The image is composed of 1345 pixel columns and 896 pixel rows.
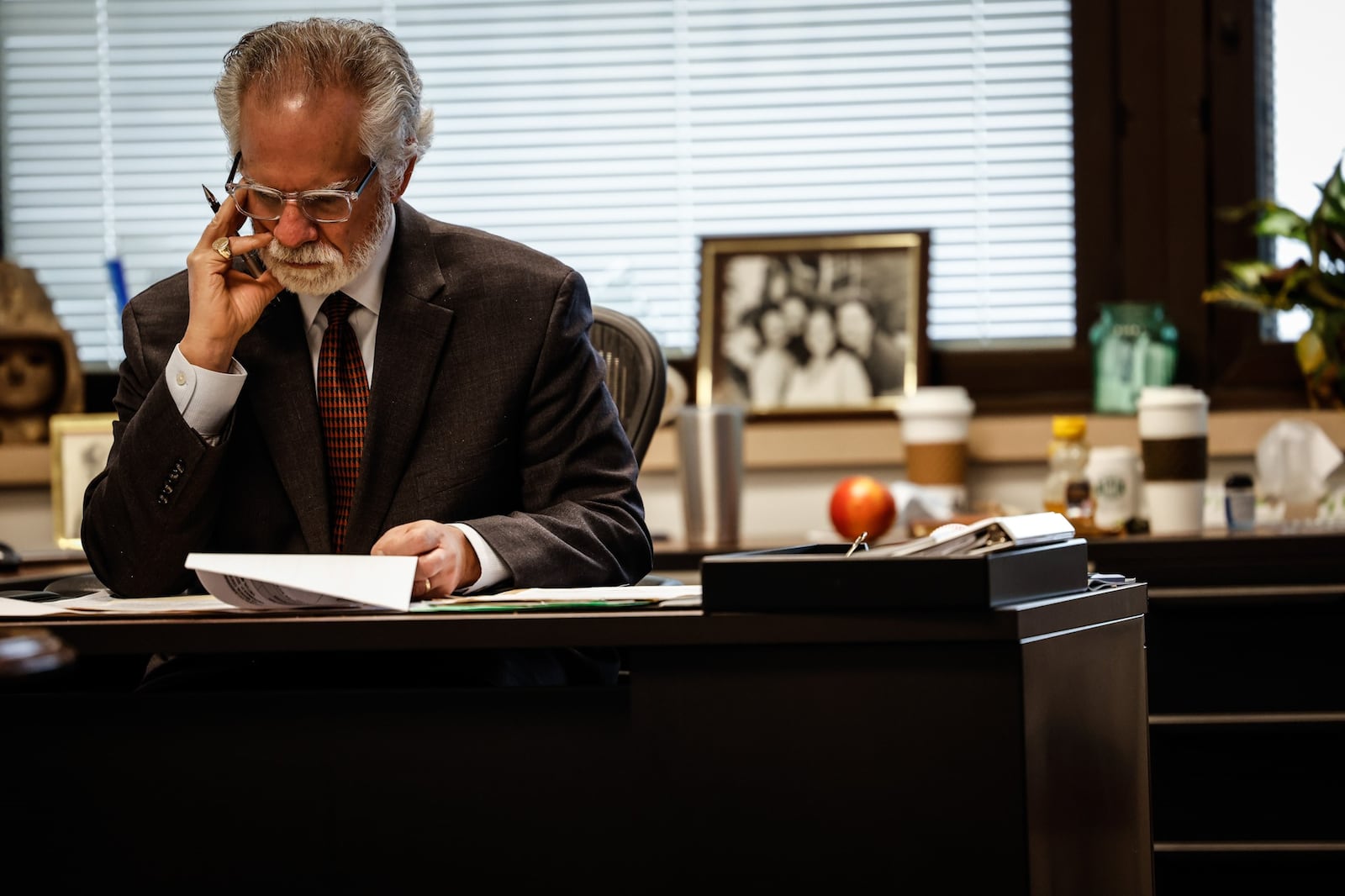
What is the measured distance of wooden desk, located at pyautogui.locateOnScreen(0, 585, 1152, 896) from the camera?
3.09 feet

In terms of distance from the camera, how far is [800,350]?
9.31 ft

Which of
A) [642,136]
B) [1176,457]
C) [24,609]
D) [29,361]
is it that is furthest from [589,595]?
[29,361]

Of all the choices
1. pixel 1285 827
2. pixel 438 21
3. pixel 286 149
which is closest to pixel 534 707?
pixel 286 149

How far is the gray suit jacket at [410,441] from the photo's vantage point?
141cm

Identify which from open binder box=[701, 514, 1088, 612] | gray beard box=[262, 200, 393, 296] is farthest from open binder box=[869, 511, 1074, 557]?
gray beard box=[262, 200, 393, 296]

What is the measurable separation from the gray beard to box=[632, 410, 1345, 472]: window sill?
1.23 meters

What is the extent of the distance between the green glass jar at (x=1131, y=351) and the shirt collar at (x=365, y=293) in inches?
63.2

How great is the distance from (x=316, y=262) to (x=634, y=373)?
0.59 m

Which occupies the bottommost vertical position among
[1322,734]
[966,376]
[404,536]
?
[1322,734]

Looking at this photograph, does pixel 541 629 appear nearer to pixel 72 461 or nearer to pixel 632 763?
pixel 632 763

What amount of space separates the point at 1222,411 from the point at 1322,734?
32.2 inches

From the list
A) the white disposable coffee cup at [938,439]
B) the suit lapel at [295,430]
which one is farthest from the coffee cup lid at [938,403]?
the suit lapel at [295,430]

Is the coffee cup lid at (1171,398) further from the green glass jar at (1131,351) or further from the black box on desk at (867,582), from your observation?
the black box on desk at (867,582)

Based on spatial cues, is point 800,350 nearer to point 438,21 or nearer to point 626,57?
point 626,57
